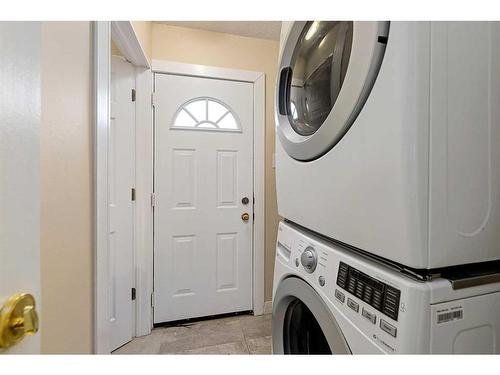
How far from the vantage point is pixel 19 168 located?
366mm

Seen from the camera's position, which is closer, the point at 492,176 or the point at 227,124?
the point at 492,176

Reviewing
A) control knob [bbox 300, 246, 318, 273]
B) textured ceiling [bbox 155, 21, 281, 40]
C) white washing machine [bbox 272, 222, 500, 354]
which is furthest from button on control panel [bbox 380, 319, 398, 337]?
textured ceiling [bbox 155, 21, 281, 40]

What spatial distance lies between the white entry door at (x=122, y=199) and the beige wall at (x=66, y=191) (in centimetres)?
72

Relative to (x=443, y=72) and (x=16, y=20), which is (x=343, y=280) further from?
(x=16, y=20)

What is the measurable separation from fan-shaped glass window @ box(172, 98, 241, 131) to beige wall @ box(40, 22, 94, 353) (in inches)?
37.8

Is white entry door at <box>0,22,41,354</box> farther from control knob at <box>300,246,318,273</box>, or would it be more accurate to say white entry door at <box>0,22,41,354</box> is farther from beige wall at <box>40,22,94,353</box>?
control knob at <box>300,246,318,273</box>

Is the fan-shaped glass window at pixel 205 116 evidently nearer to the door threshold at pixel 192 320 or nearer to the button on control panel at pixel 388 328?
the door threshold at pixel 192 320

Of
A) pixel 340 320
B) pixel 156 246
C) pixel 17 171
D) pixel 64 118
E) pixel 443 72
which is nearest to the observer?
pixel 17 171

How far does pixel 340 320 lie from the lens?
0.59m

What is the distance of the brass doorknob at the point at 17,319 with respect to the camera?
330 mm

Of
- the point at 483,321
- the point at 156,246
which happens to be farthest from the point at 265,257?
the point at 483,321

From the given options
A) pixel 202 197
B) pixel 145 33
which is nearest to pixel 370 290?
pixel 202 197

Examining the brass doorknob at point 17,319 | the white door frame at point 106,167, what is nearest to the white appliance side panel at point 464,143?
the brass doorknob at point 17,319
